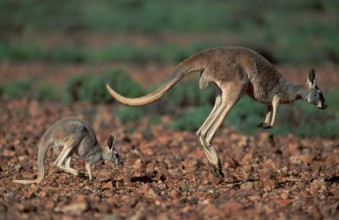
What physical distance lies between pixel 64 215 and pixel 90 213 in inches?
8.9

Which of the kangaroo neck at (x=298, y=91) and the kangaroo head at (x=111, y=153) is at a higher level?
the kangaroo neck at (x=298, y=91)

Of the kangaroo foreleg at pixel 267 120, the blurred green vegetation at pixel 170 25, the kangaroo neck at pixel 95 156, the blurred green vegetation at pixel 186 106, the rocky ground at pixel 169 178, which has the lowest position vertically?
the rocky ground at pixel 169 178

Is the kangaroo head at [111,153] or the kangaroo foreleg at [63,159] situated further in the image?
the kangaroo head at [111,153]

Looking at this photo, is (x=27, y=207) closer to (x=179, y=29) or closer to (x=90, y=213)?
(x=90, y=213)

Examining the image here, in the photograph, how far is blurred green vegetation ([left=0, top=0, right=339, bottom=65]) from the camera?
22.7 metres

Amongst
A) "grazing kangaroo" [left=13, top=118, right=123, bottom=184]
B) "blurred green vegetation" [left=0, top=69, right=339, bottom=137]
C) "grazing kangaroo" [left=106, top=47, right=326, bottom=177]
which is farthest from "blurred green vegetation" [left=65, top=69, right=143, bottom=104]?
"grazing kangaroo" [left=106, top=47, right=326, bottom=177]

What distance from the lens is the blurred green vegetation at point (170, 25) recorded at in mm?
22672

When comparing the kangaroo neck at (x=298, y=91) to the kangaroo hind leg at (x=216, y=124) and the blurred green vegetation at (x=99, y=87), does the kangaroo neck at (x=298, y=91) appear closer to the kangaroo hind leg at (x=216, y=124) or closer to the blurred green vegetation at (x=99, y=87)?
the kangaroo hind leg at (x=216, y=124)

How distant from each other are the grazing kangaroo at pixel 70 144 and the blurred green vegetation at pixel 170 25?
44.3 feet

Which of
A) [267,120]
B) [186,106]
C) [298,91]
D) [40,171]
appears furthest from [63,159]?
[186,106]

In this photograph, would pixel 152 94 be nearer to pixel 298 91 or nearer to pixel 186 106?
pixel 298 91

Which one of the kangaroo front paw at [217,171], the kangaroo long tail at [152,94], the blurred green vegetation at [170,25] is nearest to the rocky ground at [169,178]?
the kangaroo front paw at [217,171]

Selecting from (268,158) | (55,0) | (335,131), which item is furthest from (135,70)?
(55,0)

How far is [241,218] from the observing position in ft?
18.6
